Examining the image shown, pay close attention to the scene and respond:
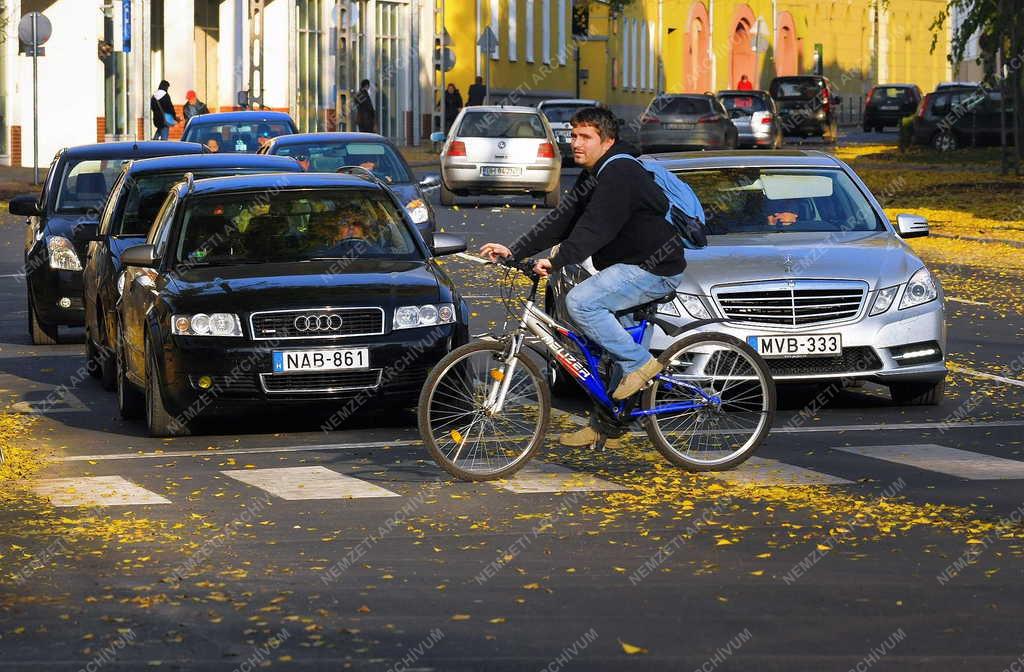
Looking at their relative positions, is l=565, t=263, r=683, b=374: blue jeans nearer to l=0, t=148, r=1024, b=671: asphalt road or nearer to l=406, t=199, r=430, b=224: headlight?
l=0, t=148, r=1024, b=671: asphalt road

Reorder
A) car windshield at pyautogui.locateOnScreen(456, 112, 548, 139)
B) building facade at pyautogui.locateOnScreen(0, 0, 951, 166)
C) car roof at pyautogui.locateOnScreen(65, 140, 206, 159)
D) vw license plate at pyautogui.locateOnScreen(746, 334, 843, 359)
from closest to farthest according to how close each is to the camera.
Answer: vw license plate at pyautogui.locateOnScreen(746, 334, 843, 359), car roof at pyautogui.locateOnScreen(65, 140, 206, 159), car windshield at pyautogui.locateOnScreen(456, 112, 548, 139), building facade at pyautogui.locateOnScreen(0, 0, 951, 166)

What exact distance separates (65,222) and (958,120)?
41.1 m

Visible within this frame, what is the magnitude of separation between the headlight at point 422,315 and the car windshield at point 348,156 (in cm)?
1227

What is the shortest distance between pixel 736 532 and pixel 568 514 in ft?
2.56

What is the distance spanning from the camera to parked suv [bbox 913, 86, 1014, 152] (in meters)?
55.7

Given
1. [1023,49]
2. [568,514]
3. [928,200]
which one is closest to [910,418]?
[568,514]

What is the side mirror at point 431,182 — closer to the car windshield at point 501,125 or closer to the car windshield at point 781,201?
the car windshield at point 781,201

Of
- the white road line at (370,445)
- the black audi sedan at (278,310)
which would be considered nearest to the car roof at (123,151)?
the black audi sedan at (278,310)

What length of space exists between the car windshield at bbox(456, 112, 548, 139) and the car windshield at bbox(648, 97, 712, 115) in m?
14.6

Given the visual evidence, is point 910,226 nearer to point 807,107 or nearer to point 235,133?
point 235,133

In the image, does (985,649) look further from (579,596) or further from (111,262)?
(111,262)

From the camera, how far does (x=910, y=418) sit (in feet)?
39.6

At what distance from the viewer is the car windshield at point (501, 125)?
33969mm

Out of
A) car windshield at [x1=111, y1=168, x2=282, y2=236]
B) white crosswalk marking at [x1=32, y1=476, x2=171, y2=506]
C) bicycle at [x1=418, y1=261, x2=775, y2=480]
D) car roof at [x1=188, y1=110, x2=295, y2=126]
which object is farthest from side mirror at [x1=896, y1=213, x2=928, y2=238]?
car roof at [x1=188, y1=110, x2=295, y2=126]
